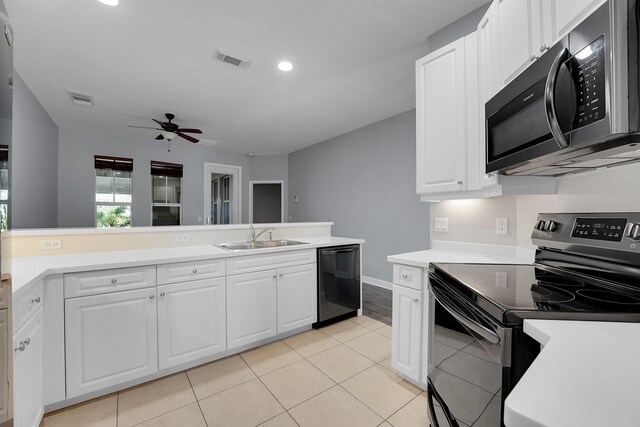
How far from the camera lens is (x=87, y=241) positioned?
221 cm

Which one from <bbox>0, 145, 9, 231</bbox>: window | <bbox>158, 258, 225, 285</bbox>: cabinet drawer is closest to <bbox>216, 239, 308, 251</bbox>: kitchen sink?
<bbox>158, 258, 225, 285</bbox>: cabinet drawer

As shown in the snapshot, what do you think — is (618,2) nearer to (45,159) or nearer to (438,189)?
(438,189)

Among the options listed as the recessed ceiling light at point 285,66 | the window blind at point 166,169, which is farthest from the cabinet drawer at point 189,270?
the window blind at point 166,169

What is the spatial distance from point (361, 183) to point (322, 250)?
95.2 inches

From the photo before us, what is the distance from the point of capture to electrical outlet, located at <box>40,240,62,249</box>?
2.05 meters

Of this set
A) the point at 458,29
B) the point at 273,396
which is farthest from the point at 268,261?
the point at 458,29

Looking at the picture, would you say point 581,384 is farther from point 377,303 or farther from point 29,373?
point 377,303

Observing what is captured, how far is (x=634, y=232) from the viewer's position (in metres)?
1.06

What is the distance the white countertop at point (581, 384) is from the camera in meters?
0.38

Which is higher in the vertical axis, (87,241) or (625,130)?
(625,130)

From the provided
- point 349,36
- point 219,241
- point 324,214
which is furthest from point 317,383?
point 324,214

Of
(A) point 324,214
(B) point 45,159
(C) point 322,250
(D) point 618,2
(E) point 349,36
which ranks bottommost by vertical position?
(C) point 322,250

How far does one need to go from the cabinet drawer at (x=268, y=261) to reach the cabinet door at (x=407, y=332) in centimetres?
109

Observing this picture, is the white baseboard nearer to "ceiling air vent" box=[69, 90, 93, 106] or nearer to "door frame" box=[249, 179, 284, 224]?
"door frame" box=[249, 179, 284, 224]
